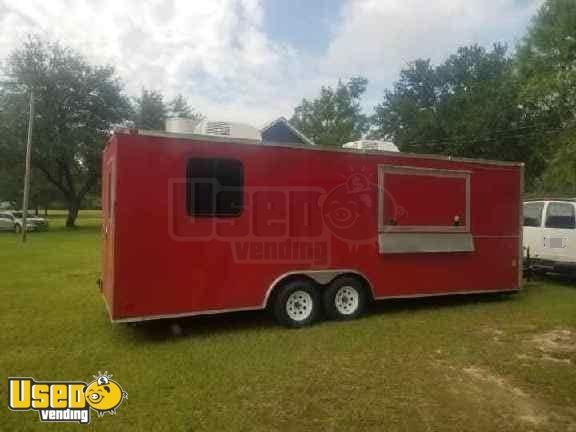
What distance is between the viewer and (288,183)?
21.1 feet

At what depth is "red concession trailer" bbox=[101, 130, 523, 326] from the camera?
5578 millimetres

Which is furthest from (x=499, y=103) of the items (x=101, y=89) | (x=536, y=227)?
(x=101, y=89)

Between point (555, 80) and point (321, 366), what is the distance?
30.8 meters

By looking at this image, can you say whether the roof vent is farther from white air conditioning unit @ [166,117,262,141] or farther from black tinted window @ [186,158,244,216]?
black tinted window @ [186,158,244,216]

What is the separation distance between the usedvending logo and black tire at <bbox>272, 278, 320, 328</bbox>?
264 centimetres

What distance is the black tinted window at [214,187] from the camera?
19.1 ft

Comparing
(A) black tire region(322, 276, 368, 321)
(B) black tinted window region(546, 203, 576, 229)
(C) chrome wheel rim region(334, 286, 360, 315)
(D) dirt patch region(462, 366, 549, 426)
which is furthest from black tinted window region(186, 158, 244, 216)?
(B) black tinted window region(546, 203, 576, 229)

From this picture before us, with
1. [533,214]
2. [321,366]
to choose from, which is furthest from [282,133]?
[321,366]

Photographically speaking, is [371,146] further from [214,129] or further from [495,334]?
[495,334]

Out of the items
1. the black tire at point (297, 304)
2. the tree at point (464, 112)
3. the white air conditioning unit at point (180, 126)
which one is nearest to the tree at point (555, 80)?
the tree at point (464, 112)

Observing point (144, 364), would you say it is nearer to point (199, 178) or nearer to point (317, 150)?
point (199, 178)

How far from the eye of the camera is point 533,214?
418 inches

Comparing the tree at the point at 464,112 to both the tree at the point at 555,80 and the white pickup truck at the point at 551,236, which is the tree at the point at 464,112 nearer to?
the tree at the point at 555,80

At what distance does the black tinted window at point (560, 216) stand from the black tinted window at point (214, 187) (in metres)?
8.18
